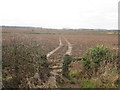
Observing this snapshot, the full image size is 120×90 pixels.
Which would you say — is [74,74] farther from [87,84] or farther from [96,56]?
[87,84]

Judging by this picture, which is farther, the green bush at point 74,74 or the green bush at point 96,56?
the green bush at point 96,56

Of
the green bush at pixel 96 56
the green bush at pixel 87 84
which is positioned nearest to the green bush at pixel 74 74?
the green bush at pixel 96 56

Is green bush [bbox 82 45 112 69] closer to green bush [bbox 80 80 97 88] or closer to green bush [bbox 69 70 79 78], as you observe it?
green bush [bbox 69 70 79 78]

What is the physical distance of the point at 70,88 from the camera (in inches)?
384

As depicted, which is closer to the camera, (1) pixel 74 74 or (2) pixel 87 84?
(2) pixel 87 84

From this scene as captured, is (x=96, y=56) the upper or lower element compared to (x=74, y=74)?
upper

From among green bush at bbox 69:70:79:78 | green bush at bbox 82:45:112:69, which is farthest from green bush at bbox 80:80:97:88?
green bush at bbox 82:45:112:69

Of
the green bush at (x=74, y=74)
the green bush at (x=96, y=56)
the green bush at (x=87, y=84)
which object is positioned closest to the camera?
the green bush at (x=87, y=84)

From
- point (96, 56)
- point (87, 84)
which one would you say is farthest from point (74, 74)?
point (87, 84)

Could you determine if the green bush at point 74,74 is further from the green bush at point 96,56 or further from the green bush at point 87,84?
the green bush at point 87,84

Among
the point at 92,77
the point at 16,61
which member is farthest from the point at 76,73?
the point at 16,61

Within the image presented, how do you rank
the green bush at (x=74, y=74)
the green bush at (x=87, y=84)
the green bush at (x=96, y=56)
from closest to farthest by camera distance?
the green bush at (x=87, y=84) → the green bush at (x=74, y=74) → the green bush at (x=96, y=56)

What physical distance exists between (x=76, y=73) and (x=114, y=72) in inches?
73.0

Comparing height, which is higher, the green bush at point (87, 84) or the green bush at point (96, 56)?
the green bush at point (96, 56)
